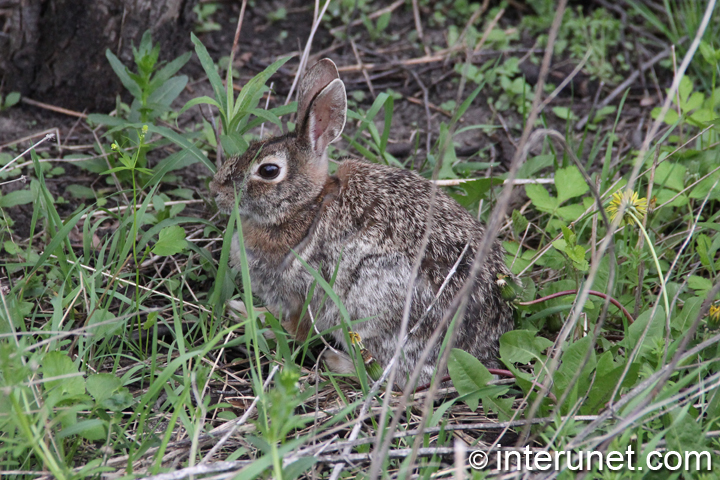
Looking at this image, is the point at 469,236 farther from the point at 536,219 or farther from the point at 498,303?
the point at 536,219

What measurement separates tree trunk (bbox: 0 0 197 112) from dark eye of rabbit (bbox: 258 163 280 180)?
6.51ft

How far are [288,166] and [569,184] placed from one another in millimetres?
1827

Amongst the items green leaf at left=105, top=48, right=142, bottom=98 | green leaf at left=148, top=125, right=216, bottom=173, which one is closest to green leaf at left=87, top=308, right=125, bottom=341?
green leaf at left=148, top=125, right=216, bottom=173

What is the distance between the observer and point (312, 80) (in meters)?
4.04

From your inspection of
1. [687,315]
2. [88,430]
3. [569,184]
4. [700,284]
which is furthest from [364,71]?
[88,430]

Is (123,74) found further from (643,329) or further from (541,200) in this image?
(643,329)

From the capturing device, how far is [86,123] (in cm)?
530

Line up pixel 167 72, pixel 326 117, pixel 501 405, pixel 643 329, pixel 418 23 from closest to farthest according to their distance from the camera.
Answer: pixel 501 405
pixel 643 329
pixel 326 117
pixel 167 72
pixel 418 23

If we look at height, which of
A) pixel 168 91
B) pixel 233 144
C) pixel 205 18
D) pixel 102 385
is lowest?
pixel 102 385

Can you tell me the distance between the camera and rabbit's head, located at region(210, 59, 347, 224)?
4.01 meters

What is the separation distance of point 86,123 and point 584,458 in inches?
172

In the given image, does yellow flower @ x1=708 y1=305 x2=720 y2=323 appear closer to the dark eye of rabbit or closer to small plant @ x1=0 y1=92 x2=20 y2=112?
the dark eye of rabbit

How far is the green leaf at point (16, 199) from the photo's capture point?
13.5 feet

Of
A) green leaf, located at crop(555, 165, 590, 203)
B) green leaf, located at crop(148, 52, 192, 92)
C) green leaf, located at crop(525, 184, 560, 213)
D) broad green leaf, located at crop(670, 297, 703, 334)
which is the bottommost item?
broad green leaf, located at crop(670, 297, 703, 334)
